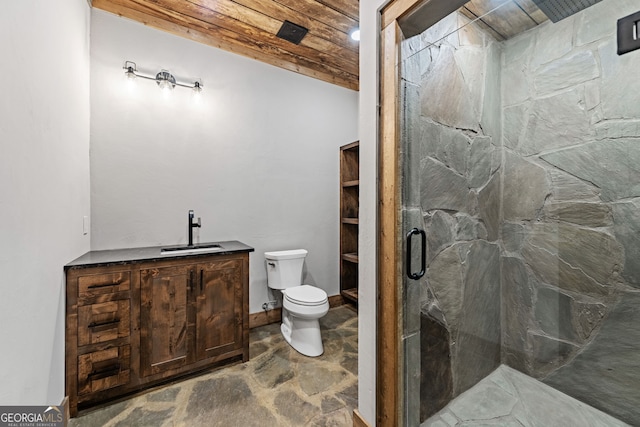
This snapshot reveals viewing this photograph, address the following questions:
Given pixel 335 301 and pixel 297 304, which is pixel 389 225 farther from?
pixel 335 301

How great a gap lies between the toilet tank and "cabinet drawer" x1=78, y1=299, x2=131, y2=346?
1196 mm

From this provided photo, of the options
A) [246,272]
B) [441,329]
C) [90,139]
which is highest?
[90,139]

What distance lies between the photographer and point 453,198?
158 centimetres

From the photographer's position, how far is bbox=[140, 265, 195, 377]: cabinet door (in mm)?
1694

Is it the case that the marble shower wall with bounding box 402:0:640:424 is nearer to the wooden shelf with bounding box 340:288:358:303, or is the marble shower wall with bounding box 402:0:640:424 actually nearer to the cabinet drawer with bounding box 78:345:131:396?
the wooden shelf with bounding box 340:288:358:303

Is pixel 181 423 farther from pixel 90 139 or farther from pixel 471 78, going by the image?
pixel 471 78

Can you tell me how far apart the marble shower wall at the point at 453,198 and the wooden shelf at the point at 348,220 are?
1484 mm

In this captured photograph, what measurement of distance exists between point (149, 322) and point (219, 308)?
43 centimetres

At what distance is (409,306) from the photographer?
1.26 meters

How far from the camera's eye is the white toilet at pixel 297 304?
6.95ft

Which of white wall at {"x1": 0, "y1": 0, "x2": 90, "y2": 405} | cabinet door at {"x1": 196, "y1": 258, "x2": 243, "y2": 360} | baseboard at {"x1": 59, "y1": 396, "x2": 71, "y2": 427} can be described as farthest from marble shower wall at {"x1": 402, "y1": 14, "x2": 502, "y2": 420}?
baseboard at {"x1": 59, "y1": 396, "x2": 71, "y2": 427}

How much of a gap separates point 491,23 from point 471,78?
0.34 m

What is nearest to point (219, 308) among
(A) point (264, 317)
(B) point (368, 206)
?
(A) point (264, 317)

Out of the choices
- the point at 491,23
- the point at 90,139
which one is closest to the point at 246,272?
the point at 90,139
